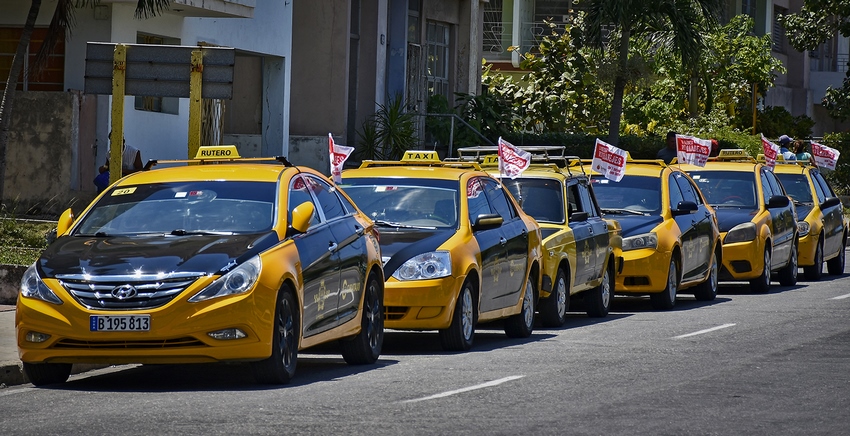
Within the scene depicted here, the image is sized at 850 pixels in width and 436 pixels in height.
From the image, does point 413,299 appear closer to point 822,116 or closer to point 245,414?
point 245,414

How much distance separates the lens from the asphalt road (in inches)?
346

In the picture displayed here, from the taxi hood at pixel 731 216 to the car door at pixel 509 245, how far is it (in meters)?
7.03

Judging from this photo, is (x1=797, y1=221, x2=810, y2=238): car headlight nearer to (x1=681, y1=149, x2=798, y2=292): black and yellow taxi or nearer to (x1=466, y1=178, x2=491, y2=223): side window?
(x1=681, y1=149, x2=798, y2=292): black and yellow taxi

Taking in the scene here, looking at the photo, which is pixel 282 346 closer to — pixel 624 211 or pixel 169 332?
pixel 169 332

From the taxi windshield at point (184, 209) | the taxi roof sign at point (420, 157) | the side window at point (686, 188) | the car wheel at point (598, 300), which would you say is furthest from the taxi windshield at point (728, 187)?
the taxi windshield at point (184, 209)

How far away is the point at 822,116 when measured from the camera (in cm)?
6319

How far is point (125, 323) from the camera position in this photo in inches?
394

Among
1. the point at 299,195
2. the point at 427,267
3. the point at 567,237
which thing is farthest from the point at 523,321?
the point at 299,195

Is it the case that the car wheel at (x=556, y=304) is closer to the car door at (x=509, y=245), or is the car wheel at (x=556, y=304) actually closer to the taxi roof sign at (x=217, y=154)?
the car door at (x=509, y=245)

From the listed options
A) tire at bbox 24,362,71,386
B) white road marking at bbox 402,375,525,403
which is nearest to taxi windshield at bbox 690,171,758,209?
white road marking at bbox 402,375,525,403

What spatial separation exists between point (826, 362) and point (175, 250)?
530cm

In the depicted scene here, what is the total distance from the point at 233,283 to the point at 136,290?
616mm

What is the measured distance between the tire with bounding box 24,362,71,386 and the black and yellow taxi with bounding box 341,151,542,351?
3.05m

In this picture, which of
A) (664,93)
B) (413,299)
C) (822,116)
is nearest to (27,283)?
(413,299)
